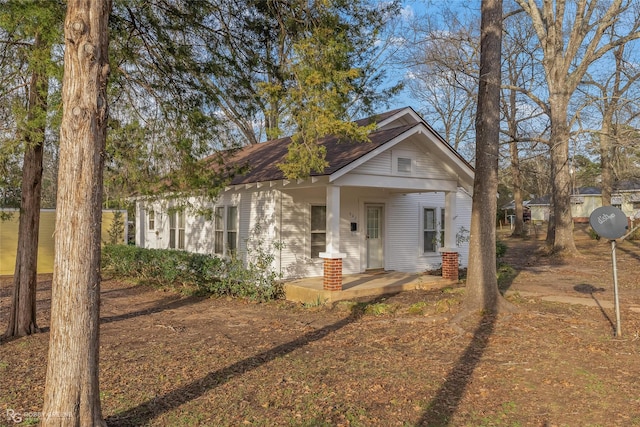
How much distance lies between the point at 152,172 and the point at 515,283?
9.99 m

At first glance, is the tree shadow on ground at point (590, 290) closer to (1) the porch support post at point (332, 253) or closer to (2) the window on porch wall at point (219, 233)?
(1) the porch support post at point (332, 253)

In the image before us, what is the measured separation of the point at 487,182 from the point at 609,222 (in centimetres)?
228

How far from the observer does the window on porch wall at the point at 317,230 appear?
13703 mm

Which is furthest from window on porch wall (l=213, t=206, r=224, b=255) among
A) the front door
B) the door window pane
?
the door window pane

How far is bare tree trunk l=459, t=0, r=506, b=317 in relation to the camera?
932 centimetres

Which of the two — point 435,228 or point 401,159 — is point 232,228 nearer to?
point 401,159

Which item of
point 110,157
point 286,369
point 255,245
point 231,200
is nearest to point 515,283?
point 255,245

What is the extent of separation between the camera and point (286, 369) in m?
6.29

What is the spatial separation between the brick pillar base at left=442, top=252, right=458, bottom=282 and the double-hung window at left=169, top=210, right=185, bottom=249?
29.1ft

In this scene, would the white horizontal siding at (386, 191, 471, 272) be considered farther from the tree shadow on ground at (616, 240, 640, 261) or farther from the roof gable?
the tree shadow on ground at (616, 240, 640, 261)

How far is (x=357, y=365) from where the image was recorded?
6453mm

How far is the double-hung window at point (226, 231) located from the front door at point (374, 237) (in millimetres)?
3922

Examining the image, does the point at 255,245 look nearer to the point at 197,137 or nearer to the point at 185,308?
the point at 185,308

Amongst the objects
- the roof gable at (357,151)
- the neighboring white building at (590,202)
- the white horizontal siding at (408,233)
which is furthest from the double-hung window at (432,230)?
the neighboring white building at (590,202)
